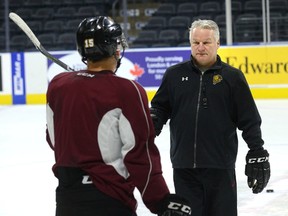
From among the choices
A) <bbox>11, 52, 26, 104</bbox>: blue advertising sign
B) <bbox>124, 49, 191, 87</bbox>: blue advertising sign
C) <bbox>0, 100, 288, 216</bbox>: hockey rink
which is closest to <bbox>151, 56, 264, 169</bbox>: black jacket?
<bbox>0, 100, 288, 216</bbox>: hockey rink

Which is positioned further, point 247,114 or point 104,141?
point 247,114

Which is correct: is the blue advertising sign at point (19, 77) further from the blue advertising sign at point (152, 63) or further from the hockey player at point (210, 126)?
the hockey player at point (210, 126)

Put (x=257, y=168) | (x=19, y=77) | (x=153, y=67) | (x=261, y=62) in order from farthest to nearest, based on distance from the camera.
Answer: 1. (x=19, y=77)
2. (x=153, y=67)
3. (x=261, y=62)
4. (x=257, y=168)

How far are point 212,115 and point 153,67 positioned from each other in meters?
10.5

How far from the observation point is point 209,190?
11.1 feet

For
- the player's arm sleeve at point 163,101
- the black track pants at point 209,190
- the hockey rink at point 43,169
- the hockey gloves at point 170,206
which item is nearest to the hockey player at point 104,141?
the hockey gloves at point 170,206

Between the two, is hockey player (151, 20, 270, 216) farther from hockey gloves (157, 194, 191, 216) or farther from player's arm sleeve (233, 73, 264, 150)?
hockey gloves (157, 194, 191, 216)

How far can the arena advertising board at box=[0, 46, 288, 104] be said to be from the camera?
13.4 metres

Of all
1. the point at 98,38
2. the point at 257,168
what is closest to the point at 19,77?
the point at 257,168

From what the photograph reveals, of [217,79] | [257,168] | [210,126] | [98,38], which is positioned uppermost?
[98,38]

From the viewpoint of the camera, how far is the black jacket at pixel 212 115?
3.36 metres

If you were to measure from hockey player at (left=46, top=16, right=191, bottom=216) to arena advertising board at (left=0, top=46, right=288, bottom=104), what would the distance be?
11.2 metres

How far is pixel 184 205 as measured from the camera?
2293 millimetres

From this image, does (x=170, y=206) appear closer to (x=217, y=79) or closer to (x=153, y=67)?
(x=217, y=79)
